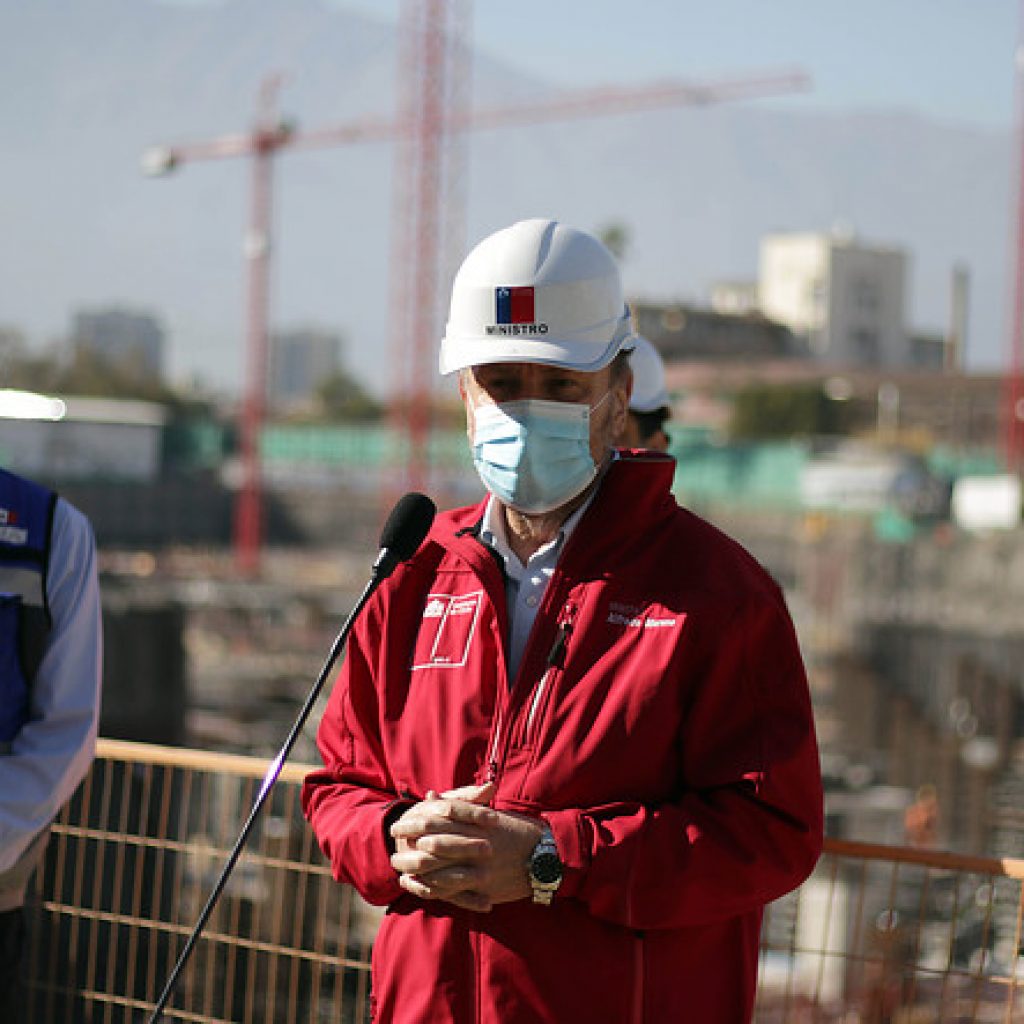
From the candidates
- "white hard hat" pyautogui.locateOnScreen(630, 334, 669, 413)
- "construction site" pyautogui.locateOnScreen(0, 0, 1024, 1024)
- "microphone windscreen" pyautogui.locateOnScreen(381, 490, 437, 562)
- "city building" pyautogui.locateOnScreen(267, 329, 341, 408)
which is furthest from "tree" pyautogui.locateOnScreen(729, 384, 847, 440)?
"city building" pyautogui.locateOnScreen(267, 329, 341, 408)

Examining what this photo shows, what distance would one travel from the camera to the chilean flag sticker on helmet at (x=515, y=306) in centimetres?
264

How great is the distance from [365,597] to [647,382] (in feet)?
6.46

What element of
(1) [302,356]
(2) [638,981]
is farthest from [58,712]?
(1) [302,356]

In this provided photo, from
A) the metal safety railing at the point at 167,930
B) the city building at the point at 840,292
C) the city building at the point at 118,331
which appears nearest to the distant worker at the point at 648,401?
the metal safety railing at the point at 167,930

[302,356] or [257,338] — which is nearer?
[257,338]

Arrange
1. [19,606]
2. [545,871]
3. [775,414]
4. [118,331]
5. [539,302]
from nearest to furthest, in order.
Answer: [545,871] → [539,302] → [19,606] → [118,331] → [775,414]

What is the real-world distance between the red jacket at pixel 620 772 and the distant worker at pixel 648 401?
179 cm

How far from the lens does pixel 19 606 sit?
3250 millimetres

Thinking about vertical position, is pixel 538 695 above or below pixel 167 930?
above

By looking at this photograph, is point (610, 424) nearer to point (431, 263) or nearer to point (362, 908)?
point (362, 908)

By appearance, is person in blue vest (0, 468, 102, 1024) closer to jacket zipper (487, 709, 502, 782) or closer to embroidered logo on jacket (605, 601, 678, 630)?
jacket zipper (487, 709, 502, 782)

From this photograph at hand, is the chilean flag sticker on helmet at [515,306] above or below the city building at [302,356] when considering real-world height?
below

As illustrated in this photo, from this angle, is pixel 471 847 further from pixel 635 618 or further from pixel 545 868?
pixel 635 618

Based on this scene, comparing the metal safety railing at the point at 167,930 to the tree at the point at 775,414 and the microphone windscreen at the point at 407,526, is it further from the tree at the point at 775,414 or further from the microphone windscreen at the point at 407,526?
the tree at the point at 775,414
